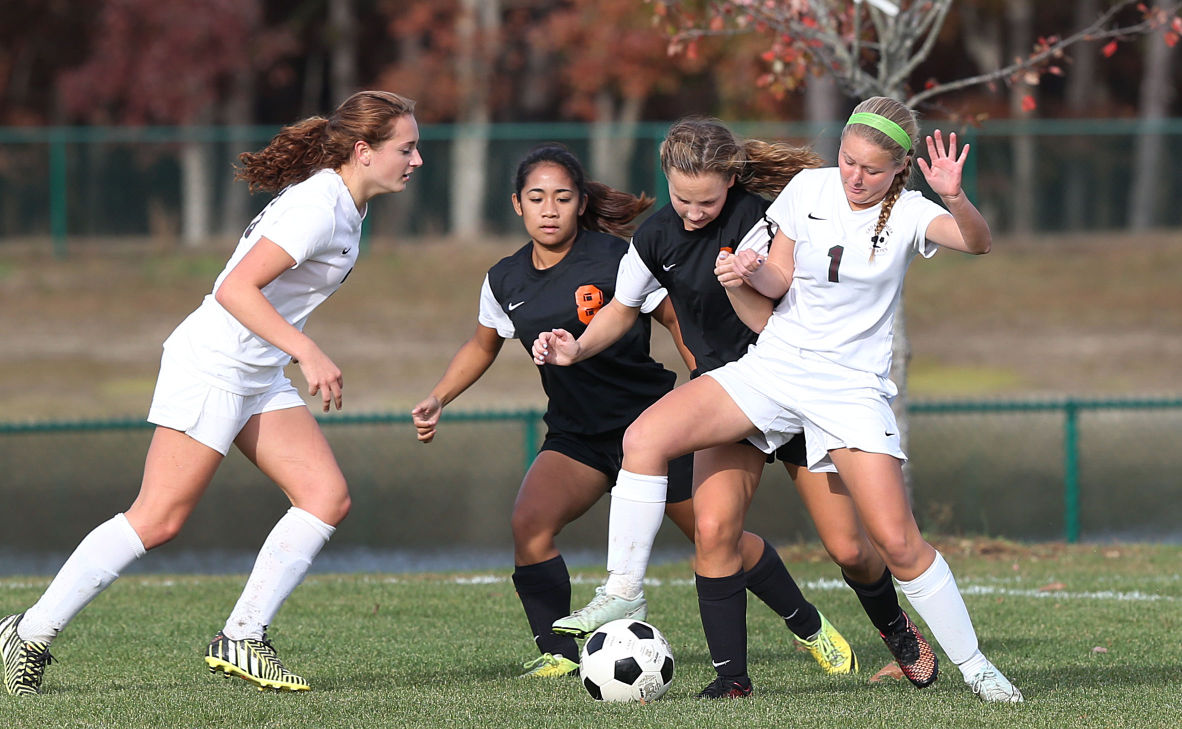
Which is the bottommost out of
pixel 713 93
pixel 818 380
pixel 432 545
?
pixel 432 545

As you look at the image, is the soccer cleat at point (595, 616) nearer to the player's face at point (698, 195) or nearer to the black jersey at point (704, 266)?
the black jersey at point (704, 266)

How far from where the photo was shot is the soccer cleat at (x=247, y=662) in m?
5.41

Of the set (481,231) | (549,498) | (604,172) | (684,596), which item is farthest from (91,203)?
(549,498)

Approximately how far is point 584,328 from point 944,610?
168 cm

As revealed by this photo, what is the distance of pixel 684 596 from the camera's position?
26.4 ft

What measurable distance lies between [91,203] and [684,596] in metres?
16.8

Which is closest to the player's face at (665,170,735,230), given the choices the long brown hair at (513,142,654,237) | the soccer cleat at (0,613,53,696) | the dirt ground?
the long brown hair at (513,142,654,237)

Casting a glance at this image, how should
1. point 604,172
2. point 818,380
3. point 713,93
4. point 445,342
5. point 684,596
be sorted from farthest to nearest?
point 713,93
point 604,172
point 445,342
point 684,596
point 818,380

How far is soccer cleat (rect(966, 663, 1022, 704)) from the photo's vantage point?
5.27m

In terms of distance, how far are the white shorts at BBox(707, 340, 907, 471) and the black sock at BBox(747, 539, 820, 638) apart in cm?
75

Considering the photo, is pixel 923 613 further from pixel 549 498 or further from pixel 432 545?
pixel 432 545

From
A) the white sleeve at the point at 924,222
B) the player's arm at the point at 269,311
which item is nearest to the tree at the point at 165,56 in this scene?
the player's arm at the point at 269,311

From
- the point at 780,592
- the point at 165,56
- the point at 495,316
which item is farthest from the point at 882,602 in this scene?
the point at 165,56

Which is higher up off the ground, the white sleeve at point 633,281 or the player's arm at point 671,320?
the white sleeve at point 633,281
